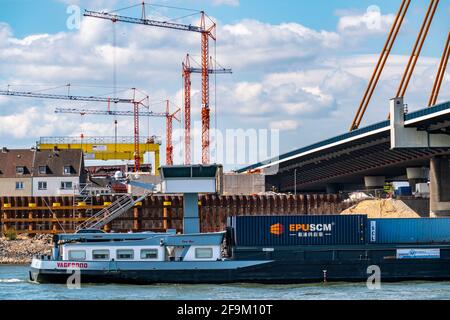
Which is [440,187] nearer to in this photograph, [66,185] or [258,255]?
[66,185]

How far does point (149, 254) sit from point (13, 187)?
4911 cm

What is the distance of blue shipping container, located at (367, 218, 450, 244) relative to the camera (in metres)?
52.5

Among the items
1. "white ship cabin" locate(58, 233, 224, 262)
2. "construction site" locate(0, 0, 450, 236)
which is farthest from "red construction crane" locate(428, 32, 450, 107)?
"white ship cabin" locate(58, 233, 224, 262)

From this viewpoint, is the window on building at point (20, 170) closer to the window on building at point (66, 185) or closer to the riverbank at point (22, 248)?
the window on building at point (66, 185)

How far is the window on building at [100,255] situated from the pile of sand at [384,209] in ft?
127

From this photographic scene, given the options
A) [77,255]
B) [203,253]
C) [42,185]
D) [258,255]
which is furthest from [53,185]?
[258,255]

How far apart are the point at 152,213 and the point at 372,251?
34.8 m

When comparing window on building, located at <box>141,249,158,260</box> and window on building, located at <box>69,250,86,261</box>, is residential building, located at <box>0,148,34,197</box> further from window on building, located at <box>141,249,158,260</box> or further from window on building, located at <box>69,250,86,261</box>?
window on building, located at <box>141,249,158,260</box>

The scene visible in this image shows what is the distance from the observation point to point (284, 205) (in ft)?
290

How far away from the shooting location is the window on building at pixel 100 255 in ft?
169

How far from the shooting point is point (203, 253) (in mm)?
51469

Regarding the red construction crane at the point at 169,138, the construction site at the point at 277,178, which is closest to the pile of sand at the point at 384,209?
the construction site at the point at 277,178

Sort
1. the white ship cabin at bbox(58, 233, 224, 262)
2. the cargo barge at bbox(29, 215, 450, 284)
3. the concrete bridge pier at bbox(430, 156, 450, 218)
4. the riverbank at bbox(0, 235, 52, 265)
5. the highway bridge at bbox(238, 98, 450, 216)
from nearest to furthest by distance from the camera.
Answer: the cargo barge at bbox(29, 215, 450, 284)
the white ship cabin at bbox(58, 233, 224, 262)
the riverbank at bbox(0, 235, 52, 265)
the highway bridge at bbox(238, 98, 450, 216)
the concrete bridge pier at bbox(430, 156, 450, 218)
